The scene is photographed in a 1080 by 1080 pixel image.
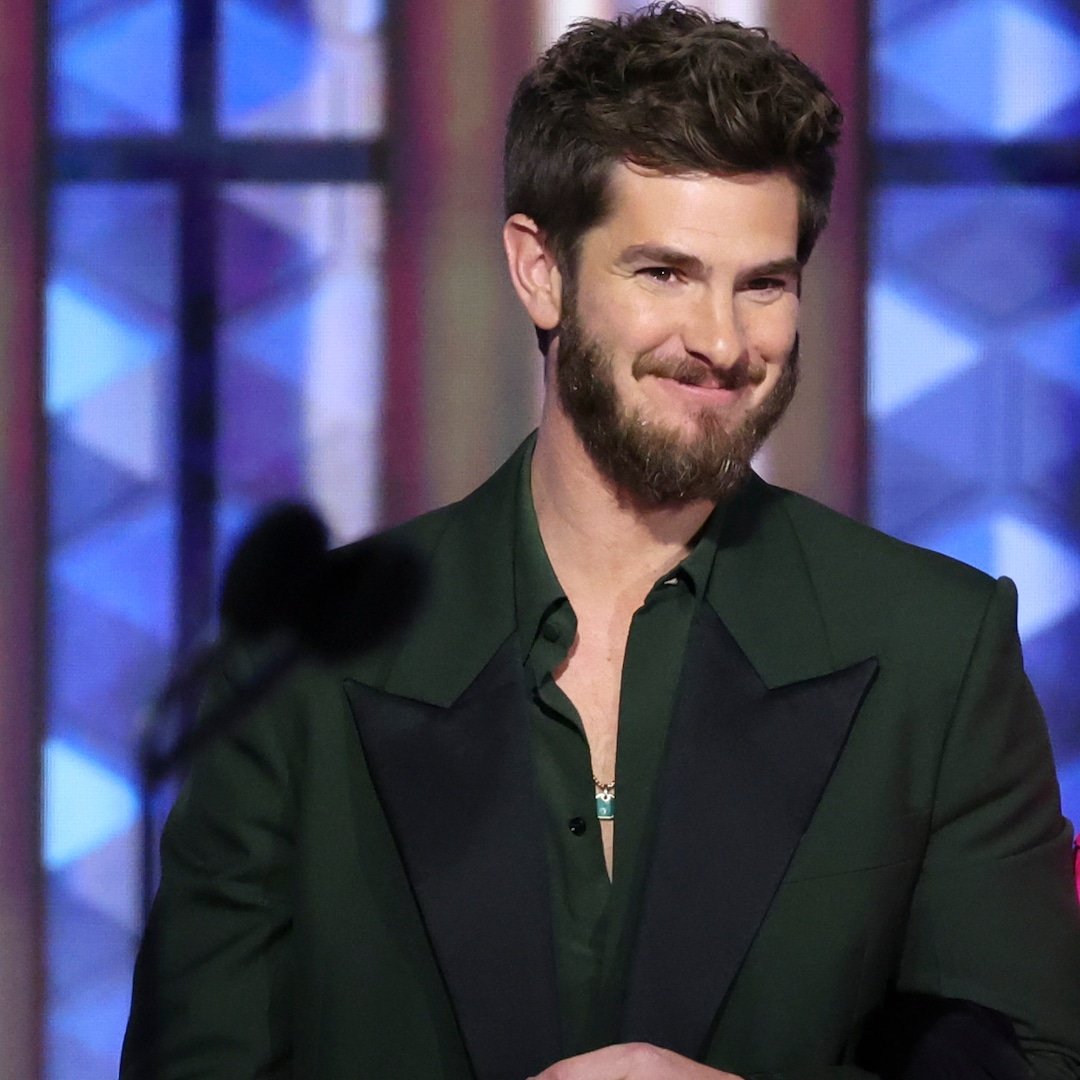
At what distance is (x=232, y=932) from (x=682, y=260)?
0.73 m

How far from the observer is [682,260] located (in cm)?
149

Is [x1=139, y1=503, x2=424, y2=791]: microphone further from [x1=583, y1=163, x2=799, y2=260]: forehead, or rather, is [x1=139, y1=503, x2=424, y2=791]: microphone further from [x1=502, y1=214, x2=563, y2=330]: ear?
[x1=583, y1=163, x2=799, y2=260]: forehead

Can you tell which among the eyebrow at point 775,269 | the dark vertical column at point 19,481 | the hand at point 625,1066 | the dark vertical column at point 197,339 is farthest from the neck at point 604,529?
the dark vertical column at point 19,481

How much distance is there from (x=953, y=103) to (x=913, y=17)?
0.11m

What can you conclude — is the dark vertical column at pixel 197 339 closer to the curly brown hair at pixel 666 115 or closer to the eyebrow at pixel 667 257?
the curly brown hair at pixel 666 115

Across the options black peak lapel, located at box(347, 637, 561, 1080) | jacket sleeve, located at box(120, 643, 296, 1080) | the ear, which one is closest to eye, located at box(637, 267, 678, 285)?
the ear

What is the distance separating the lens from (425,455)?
202 centimetres

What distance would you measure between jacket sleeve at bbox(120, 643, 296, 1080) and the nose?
19.9 inches

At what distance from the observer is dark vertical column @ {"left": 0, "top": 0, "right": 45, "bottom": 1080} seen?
77.9 inches

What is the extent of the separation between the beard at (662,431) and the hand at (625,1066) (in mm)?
484

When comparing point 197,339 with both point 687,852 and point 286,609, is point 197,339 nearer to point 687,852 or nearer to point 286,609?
point 286,609

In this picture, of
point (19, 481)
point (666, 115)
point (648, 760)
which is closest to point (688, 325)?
point (666, 115)

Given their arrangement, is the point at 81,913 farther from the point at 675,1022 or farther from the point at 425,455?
the point at 675,1022

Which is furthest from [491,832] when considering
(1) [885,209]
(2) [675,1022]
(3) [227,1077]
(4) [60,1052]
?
(1) [885,209]
